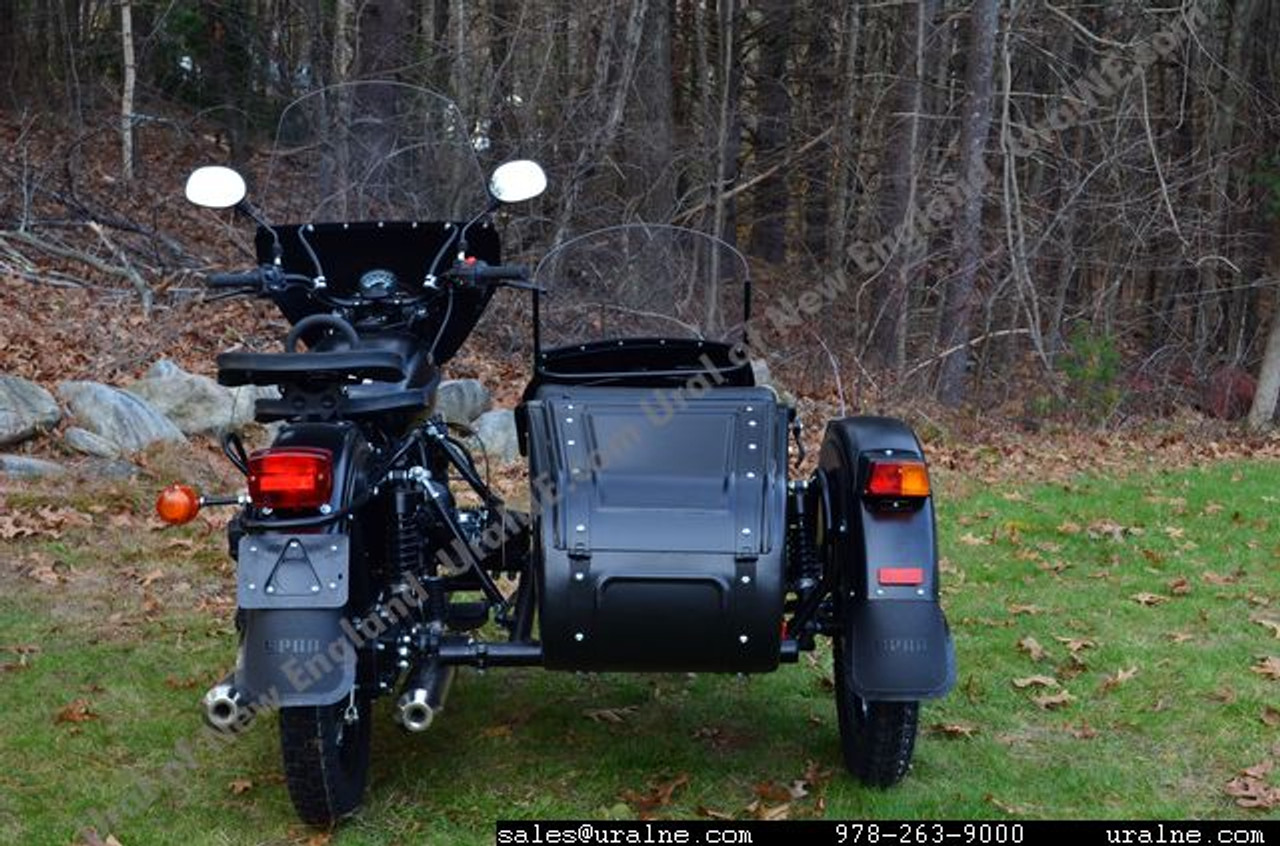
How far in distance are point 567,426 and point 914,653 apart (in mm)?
1121

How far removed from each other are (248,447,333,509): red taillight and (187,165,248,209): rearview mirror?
3.85ft

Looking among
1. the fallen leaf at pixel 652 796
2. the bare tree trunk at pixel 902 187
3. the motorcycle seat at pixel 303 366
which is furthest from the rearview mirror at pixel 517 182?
the bare tree trunk at pixel 902 187

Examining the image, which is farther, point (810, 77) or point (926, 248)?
point (810, 77)

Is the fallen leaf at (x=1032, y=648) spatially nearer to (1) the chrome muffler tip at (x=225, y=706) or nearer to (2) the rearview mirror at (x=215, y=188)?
(1) the chrome muffler tip at (x=225, y=706)

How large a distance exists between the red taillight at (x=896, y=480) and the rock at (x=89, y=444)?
6106 millimetres

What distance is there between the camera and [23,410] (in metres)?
8.74

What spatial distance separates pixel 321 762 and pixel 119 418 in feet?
19.2

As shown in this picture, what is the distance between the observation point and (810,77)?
780 inches

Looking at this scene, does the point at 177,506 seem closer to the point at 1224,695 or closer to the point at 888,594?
the point at 888,594

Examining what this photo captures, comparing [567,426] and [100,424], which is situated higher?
[567,426]

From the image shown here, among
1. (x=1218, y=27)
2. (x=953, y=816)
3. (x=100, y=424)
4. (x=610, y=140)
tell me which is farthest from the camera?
(x=1218, y=27)

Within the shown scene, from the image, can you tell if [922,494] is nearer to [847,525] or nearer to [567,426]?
[847,525]

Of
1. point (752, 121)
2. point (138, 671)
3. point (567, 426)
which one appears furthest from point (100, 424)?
point (752, 121)

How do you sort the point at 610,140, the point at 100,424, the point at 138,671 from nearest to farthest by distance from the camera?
the point at 138,671
the point at 100,424
the point at 610,140
